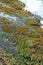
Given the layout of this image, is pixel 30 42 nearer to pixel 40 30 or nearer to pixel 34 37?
pixel 34 37

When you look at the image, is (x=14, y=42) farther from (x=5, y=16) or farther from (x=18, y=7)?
(x=18, y=7)

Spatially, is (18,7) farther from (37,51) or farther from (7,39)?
(37,51)

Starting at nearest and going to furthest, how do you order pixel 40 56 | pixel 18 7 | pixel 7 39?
pixel 40 56 → pixel 7 39 → pixel 18 7

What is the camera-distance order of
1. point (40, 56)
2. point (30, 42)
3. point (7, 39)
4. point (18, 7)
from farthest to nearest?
point (18, 7) → point (7, 39) → point (30, 42) → point (40, 56)

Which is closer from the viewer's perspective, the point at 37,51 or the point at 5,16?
the point at 37,51

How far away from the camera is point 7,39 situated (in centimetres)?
1263

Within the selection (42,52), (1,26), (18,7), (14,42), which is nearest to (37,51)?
(42,52)

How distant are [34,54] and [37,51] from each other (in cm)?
28

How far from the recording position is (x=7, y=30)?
1348cm

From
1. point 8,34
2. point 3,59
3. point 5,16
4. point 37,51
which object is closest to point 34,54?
point 37,51

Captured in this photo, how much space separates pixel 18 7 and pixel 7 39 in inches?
284

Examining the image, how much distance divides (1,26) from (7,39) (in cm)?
152

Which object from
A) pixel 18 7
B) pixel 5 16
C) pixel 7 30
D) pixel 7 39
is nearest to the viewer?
pixel 7 39

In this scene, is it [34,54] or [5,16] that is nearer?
[34,54]
